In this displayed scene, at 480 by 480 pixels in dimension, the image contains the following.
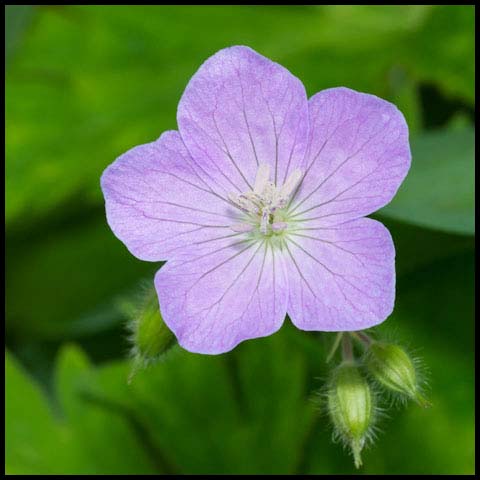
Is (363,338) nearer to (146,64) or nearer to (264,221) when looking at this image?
(264,221)

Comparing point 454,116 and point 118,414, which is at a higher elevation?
point 454,116

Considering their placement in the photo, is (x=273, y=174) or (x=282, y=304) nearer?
(x=282, y=304)

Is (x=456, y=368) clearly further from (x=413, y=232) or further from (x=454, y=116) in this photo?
(x=454, y=116)

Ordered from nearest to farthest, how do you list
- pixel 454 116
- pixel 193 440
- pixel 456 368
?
pixel 456 368, pixel 193 440, pixel 454 116

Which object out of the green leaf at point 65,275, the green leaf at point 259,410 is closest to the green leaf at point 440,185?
the green leaf at point 259,410

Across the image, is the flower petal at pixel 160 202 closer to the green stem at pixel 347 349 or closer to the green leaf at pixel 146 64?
the green stem at pixel 347 349

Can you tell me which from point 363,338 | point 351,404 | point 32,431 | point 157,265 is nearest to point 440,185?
point 363,338

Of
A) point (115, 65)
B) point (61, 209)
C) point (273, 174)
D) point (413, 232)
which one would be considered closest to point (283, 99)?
point (273, 174)
